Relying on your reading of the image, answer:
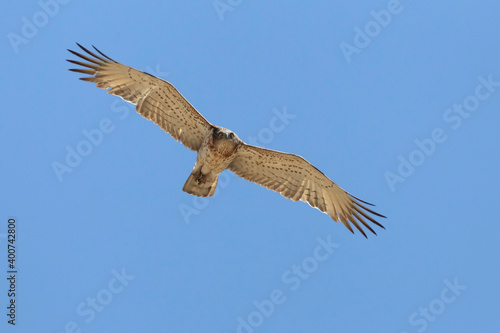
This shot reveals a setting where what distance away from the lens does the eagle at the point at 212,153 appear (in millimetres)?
16188

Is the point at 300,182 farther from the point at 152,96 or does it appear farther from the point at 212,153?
the point at 152,96

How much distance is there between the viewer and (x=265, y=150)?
54.7ft

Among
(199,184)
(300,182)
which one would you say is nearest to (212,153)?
(199,184)

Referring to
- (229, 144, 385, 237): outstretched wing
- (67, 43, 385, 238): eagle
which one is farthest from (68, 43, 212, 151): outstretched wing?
(229, 144, 385, 237): outstretched wing

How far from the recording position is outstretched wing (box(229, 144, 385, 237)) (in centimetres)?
1708

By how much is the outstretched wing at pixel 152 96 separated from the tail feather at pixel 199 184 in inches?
28.9

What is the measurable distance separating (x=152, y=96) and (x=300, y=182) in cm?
413

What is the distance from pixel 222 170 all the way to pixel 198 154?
27.4 inches

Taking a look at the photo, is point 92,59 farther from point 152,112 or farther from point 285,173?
point 285,173

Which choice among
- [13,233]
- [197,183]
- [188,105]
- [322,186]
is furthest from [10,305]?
[322,186]

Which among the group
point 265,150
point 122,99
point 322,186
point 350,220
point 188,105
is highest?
point 122,99

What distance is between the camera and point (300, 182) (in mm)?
17547

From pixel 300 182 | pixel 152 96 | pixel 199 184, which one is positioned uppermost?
pixel 152 96

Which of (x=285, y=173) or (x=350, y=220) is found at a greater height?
(x=285, y=173)
